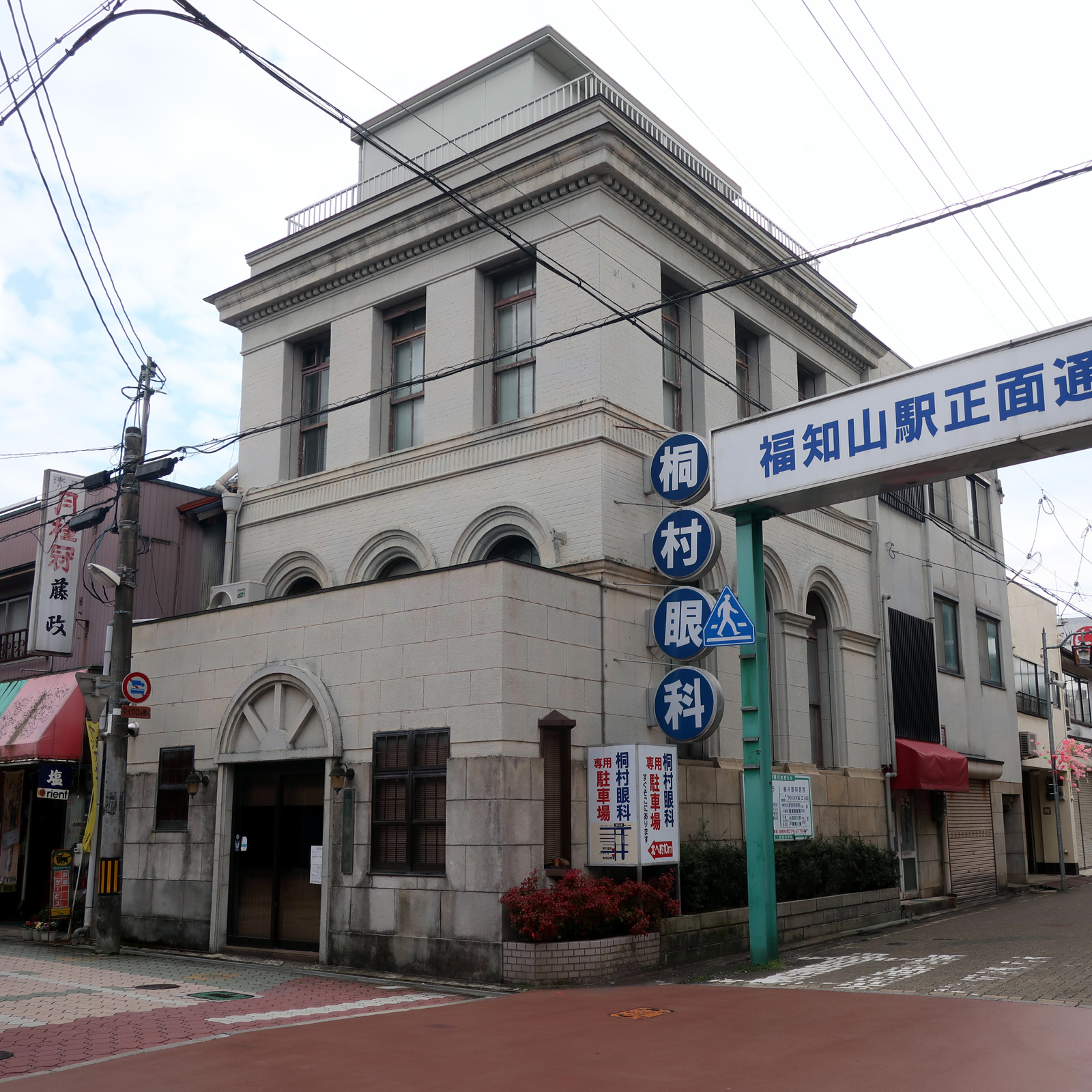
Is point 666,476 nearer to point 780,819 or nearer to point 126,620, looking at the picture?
point 780,819

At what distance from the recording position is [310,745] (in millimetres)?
16766

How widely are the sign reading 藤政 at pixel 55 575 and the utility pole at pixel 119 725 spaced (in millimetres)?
3701

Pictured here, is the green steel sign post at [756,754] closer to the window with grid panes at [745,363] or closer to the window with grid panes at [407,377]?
the window with grid panes at [745,363]

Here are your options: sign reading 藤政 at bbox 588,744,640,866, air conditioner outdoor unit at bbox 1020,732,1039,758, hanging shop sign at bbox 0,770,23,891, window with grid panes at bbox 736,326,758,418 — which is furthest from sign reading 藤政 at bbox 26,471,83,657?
air conditioner outdoor unit at bbox 1020,732,1039,758

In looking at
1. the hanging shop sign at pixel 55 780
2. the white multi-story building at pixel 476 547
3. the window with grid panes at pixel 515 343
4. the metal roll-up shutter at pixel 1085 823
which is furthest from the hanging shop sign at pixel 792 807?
the metal roll-up shutter at pixel 1085 823

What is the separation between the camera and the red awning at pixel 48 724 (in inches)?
773

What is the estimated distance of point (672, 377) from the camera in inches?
804

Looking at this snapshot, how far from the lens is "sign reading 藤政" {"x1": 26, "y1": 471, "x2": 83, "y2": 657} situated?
69.8 feet

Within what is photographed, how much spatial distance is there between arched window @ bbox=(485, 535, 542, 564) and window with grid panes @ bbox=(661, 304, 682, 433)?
340 centimetres

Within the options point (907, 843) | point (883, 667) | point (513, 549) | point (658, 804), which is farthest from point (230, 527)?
point (907, 843)

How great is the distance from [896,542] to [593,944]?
14993 millimetres

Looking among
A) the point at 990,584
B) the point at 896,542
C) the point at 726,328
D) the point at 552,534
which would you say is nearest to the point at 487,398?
the point at 552,534

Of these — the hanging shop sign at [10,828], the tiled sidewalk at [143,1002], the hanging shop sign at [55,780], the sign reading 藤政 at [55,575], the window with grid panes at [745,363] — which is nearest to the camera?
the tiled sidewalk at [143,1002]

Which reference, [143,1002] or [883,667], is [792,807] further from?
[143,1002]
